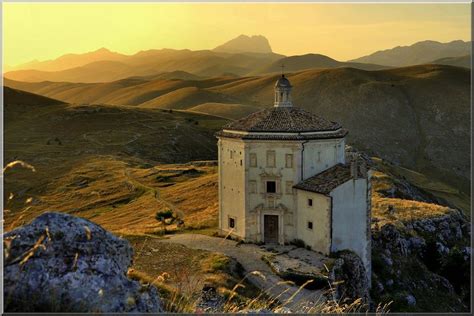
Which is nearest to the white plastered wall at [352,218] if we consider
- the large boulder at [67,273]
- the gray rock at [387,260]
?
the gray rock at [387,260]

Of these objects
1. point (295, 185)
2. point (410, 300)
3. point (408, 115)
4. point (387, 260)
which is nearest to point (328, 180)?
point (295, 185)

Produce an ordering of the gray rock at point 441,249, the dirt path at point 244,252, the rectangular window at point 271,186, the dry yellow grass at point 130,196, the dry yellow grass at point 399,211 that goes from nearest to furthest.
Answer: the dirt path at point 244,252, the rectangular window at point 271,186, the gray rock at point 441,249, the dry yellow grass at point 399,211, the dry yellow grass at point 130,196

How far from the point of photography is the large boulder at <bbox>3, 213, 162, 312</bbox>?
6.89 m

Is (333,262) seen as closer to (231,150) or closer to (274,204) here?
(274,204)

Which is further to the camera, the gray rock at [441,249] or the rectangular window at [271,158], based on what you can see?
the gray rock at [441,249]

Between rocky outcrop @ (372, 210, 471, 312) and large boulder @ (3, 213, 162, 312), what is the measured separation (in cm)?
3037

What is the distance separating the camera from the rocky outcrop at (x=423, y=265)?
37.3 metres

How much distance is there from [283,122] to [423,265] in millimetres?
17895

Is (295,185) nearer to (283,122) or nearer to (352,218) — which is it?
(352,218)

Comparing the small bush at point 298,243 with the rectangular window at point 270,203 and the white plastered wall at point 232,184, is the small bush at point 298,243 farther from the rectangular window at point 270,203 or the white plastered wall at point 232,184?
the white plastered wall at point 232,184

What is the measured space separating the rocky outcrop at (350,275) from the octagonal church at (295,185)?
113 cm

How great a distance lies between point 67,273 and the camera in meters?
7.32

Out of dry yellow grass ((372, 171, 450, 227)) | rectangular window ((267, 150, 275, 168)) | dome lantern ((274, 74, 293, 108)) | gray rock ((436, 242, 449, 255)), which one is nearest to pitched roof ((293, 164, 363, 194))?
rectangular window ((267, 150, 275, 168))

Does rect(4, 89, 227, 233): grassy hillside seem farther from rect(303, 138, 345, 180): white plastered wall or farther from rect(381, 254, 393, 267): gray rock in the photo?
rect(381, 254, 393, 267): gray rock
